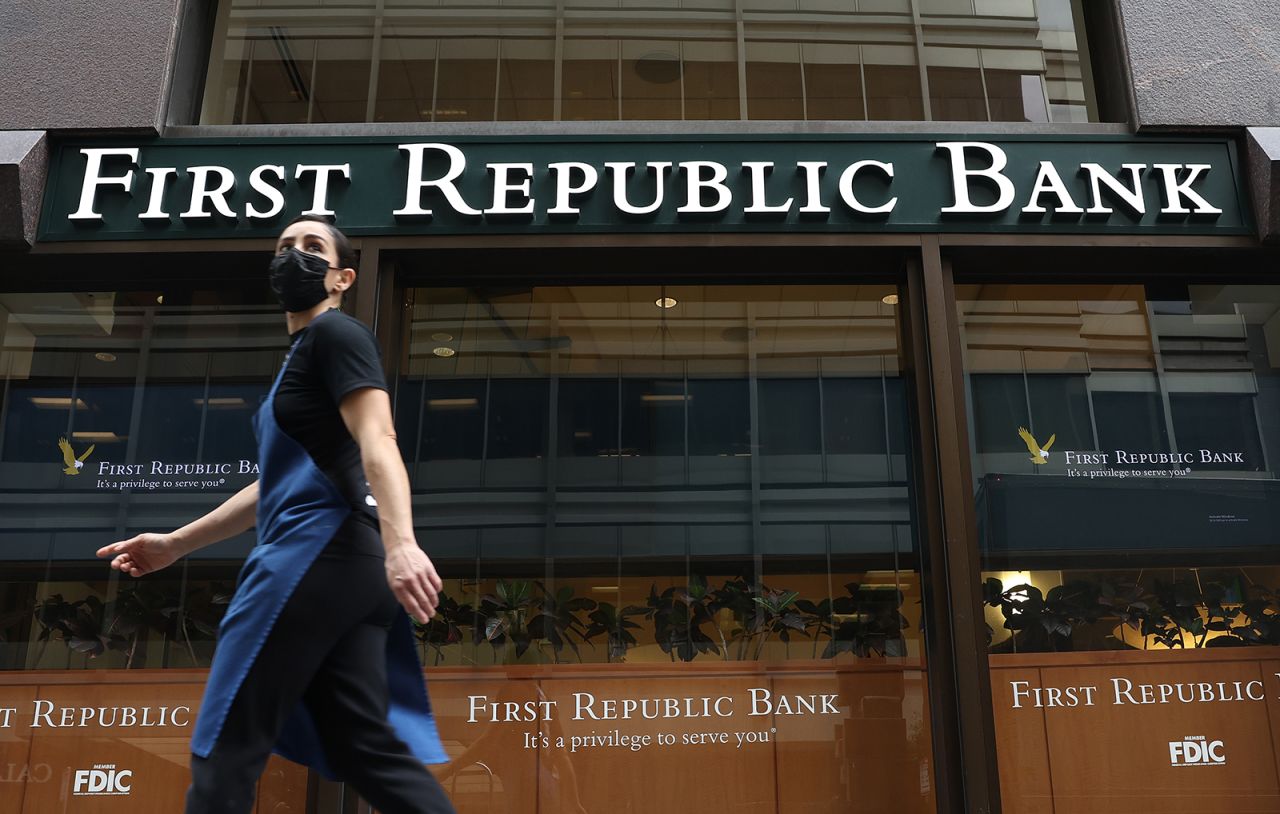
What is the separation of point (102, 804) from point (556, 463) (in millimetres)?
2345

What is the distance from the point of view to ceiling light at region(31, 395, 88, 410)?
5.27m

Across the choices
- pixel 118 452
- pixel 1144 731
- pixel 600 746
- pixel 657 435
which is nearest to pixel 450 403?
pixel 657 435

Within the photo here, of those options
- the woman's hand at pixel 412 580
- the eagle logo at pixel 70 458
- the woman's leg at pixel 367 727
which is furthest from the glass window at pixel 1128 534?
the eagle logo at pixel 70 458

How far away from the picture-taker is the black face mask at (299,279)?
9.37 ft

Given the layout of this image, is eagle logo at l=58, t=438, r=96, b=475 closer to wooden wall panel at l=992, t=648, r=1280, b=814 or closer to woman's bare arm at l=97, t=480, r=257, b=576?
woman's bare arm at l=97, t=480, r=257, b=576

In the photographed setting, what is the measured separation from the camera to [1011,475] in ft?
16.5

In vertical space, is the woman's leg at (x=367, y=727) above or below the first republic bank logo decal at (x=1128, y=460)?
below

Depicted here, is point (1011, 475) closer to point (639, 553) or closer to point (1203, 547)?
point (1203, 547)

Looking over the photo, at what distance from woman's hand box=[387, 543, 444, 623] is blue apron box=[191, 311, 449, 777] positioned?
254 mm

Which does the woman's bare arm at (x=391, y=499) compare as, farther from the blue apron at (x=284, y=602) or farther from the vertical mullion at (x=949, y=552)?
the vertical mullion at (x=949, y=552)

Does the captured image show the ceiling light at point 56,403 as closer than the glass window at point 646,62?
Yes

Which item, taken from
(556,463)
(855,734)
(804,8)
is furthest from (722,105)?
(855,734)

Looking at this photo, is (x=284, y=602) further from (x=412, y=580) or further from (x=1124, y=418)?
(x=1124, y=418)

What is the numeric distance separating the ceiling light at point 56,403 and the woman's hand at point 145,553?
2604 millimetres
